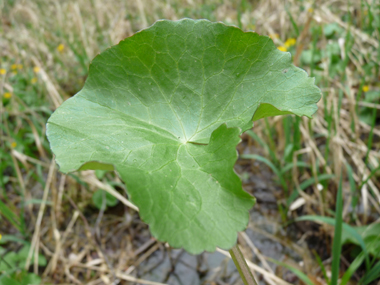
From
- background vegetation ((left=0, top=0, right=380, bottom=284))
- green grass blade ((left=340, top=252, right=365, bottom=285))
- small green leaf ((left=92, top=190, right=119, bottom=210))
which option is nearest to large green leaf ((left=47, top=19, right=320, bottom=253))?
background vegetation ((left=0, top=0, right=380, bottom=284))

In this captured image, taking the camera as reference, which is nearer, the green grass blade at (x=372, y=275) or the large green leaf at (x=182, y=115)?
the large green leaf at (x=182, y=115)

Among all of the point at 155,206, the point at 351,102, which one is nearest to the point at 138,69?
the point at 155,206

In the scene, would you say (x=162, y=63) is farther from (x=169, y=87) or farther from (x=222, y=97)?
(x=222, y=97)

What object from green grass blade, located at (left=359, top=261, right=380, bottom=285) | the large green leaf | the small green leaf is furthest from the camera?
the small green leaf

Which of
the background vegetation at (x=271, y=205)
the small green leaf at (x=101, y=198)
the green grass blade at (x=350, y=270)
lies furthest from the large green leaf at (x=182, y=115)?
the small green leaf at (x=101, y=198)

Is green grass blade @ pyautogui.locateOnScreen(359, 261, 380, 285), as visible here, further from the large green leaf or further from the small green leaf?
the small green leaf

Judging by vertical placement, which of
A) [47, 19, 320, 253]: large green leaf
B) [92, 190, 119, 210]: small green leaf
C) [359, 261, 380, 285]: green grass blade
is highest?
[47, 19, 320, 253]: large green leaf

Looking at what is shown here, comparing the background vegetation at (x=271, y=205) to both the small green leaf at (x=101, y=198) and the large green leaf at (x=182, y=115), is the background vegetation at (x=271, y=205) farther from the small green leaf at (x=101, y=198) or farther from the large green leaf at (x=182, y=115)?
the large green leaf at (x=182, y=115)

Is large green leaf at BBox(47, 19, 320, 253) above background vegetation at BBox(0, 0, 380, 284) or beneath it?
above

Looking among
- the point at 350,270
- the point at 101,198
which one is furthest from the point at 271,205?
the point at 101,198
